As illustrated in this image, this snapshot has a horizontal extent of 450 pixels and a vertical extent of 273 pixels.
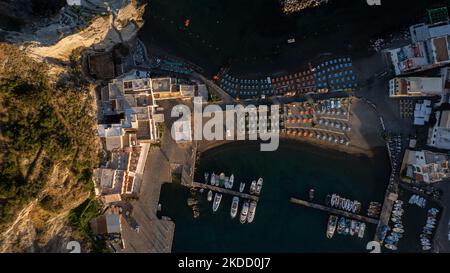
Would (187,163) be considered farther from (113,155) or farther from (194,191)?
(113,155)

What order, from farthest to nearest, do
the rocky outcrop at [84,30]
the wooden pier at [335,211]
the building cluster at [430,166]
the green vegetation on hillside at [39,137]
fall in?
the wooden pier at [335,211] → the building cluster at [430,166] → the rocky outcrop at [84,30] → the green vegetation on hillside at [39,137]

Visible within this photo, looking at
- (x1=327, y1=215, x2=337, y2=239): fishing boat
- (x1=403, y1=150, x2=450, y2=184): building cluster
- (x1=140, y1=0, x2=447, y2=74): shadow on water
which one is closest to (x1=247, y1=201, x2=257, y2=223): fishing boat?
(x1=327, y1=215, x2=337, y2=239): fishing boat

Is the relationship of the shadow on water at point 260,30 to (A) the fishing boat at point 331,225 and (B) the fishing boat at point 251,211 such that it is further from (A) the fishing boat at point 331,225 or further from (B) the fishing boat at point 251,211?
(A) the fishing boat at point 331,225

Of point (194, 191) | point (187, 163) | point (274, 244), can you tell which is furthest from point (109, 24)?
point (274, 244)

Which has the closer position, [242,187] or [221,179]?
[242,187]

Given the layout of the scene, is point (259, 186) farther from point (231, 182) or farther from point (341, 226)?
point (341, 226)

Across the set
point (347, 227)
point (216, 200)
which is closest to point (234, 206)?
point (216, 200)

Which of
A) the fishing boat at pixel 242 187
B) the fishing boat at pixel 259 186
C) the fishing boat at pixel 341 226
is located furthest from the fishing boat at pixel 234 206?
the fishing boat at pixel 341 226

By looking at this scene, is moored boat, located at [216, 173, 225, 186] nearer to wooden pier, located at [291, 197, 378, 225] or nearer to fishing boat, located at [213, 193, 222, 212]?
fishing boat, located at [213, 193, 222, 212]
